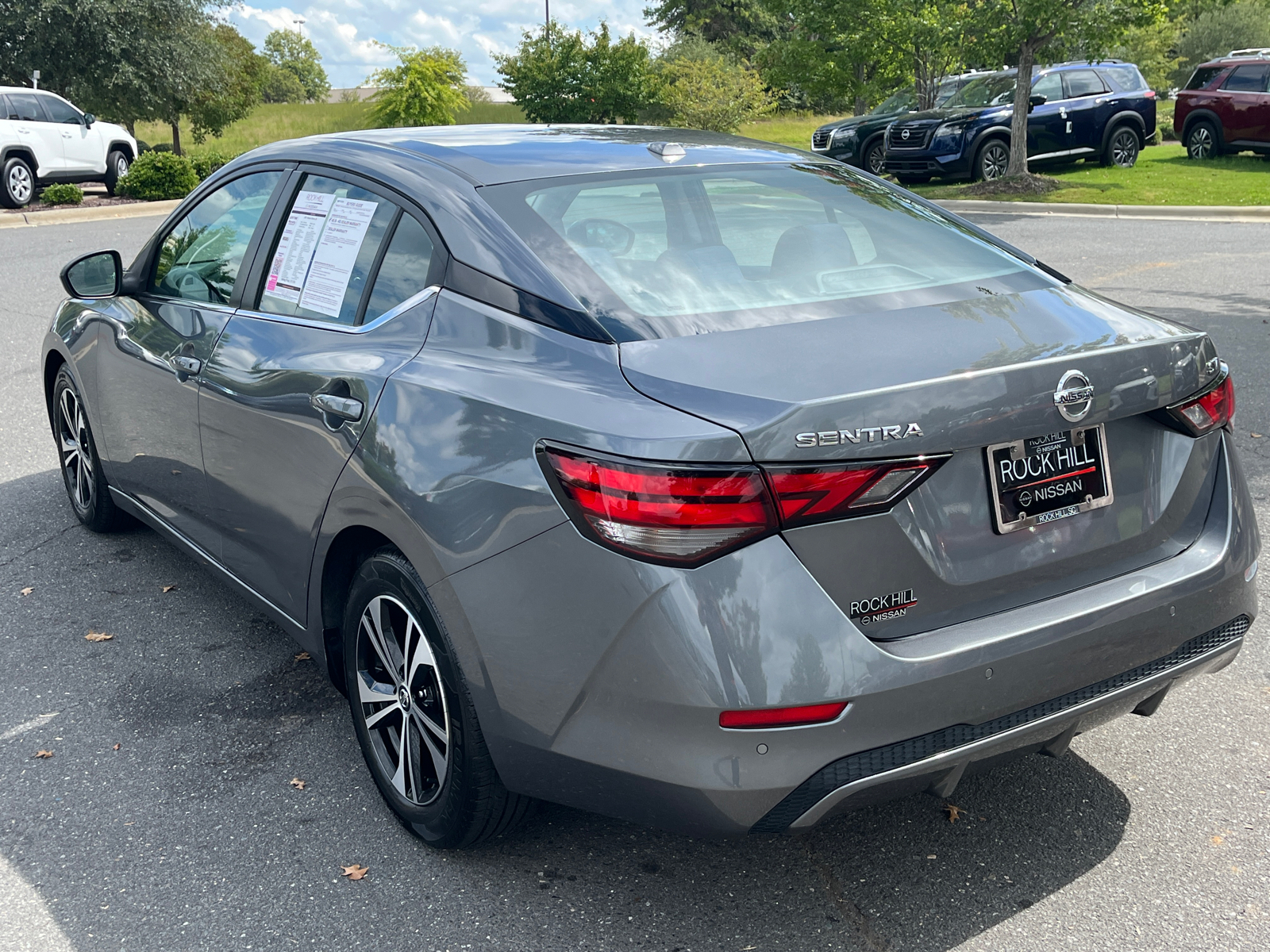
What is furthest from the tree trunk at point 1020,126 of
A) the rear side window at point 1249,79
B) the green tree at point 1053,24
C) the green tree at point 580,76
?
the green tree at point 580,76

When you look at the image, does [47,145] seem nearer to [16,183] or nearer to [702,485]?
[16,183]

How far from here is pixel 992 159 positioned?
Result: 64.7ft

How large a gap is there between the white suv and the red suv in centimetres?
2046

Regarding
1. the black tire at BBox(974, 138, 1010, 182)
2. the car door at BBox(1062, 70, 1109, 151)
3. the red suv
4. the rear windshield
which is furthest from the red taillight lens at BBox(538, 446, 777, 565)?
the red suv

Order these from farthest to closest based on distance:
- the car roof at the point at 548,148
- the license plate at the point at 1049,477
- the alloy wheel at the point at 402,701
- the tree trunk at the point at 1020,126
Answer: the tree trunk at the point at 1020,126
the car roof at the point at 548,148
the alloy wheel at the point at 402,701
the license plate at the point at 1049,477

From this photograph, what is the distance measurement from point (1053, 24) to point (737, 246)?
15.2 m

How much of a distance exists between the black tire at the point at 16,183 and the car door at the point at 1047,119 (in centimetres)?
1707

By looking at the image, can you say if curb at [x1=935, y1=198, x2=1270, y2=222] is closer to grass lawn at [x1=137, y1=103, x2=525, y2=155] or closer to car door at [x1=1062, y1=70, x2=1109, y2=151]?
car door at [x1=1062, y1=70, x2=1109, y2=151]

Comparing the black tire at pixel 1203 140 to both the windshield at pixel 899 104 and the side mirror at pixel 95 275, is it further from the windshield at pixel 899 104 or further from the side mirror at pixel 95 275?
the side mirror at pixel 95 275

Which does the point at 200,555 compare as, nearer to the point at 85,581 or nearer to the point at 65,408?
the point at 85,581

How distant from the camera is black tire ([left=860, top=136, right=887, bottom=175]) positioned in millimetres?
21047

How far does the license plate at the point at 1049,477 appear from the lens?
7.81ft

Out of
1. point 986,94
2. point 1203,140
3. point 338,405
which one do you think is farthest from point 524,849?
point 1203,140

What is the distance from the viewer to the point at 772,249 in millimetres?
3189
